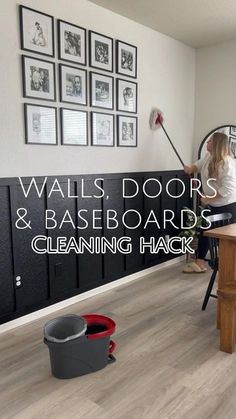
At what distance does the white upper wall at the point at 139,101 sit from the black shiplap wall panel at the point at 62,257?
23cm

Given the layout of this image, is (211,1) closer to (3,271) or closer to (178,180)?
(178,180)

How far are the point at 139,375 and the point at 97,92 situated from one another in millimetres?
2299

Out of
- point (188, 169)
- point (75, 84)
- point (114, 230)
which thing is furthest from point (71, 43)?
point (188, 169)

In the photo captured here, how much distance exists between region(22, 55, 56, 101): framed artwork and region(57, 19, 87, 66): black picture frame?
153mm

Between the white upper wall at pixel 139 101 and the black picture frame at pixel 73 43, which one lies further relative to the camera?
the black picture frame at pixel 73 43

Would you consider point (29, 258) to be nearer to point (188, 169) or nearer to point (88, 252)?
point (88, 252)

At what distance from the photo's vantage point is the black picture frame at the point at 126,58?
3307 millimetres

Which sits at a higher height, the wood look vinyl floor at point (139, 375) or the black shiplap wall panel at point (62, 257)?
the black shiplap wall panel at point (62, 257)

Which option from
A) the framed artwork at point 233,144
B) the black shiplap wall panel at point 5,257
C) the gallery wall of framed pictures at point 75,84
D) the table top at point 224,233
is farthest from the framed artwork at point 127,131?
the table top at point 224,233

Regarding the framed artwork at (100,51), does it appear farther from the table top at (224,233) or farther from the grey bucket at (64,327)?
the grey bucket at (64,327)

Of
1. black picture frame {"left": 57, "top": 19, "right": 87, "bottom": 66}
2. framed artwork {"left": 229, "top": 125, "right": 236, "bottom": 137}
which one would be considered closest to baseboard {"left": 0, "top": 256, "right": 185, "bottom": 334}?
framed artwork {"left": 229, "top": 125, "right": 236, "bottom": 137}

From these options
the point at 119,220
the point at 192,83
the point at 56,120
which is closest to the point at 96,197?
the point at 119,220

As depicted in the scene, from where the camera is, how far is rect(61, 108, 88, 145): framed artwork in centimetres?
290

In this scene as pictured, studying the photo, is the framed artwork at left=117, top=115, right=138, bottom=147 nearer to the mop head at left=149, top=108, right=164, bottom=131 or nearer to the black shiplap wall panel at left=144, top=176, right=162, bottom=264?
the mop head at left=149, top=108, right=164, bottom=131
